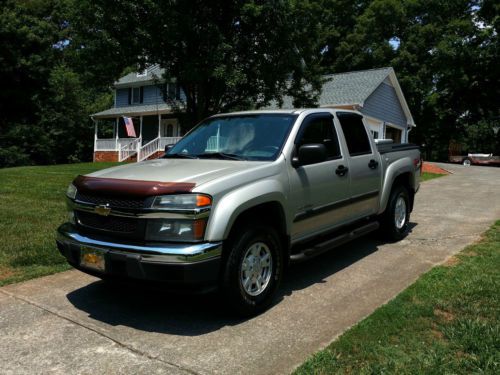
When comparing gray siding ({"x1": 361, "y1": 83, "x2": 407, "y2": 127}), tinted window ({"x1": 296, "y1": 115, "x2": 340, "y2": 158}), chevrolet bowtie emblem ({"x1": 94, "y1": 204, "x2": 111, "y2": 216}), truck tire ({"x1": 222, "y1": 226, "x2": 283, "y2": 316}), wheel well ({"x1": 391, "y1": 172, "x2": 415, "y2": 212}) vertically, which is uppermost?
gray siding ({"x1": 361, "y1": 83, "x2": 407, "y2": 127})

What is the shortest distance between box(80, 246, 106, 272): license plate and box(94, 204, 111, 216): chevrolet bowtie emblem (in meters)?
0.31

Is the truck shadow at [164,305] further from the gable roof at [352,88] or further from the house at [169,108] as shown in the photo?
the gable roof at [352,88]

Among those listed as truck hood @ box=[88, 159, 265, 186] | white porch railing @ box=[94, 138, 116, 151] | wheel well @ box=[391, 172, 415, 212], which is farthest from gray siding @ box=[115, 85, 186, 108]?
truck hood @ box=[88, 159, 265, 186]

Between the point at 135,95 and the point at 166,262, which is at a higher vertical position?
the point at 135,95

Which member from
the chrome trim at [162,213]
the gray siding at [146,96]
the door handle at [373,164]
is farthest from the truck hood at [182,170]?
the gray siding at [146,96]

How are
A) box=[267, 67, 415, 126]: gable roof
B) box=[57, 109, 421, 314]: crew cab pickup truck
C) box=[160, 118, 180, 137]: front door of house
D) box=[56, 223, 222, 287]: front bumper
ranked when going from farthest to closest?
box=[160, 118, 180, 137]: front door of house < box=[267, 67, 415, 126]: gable roof < box=[57, 109, 421, 314]: crew cab pickup truck < box=[56, 223, 222, 287]: front bumper

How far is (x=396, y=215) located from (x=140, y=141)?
24.2 m

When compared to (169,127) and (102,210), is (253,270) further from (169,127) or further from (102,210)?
(169,127)

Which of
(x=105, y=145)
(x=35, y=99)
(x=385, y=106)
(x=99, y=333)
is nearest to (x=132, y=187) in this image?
(x=99, y=333)

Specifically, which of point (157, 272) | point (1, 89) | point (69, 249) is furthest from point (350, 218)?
point (1, 89)

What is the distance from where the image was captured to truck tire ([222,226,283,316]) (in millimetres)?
3930

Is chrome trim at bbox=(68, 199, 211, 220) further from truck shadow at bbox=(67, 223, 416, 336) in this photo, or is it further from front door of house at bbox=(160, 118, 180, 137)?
front door of house at bbox=(160, 118, 180, 137)

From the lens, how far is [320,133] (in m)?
5.41

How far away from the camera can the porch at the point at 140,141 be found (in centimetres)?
2802
